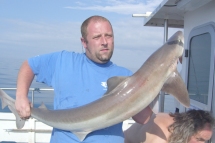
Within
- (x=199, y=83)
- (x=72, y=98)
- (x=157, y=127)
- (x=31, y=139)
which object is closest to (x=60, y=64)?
(x=72, y=98)

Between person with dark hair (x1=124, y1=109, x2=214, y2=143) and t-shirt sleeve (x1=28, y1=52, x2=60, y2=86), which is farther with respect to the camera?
person with dark hair (x1=124, y1=109, x2=214, y2=143)

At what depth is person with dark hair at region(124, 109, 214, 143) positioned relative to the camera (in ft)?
10.1

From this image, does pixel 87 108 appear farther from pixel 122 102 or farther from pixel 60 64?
pixel 60 64

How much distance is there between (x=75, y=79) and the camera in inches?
104

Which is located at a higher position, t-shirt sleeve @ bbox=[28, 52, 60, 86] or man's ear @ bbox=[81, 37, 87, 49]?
man's ear @ bbox=[81, 37, 87, 49]

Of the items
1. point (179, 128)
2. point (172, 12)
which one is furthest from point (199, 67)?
point (172, 12)

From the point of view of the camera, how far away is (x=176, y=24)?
620cm

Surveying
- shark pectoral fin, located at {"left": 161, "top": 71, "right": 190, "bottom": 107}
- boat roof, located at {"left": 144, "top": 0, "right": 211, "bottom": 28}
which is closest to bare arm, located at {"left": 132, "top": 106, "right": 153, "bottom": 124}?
shark pectoral fin, located at {"left": 161, "top": 71, "right": 190, "bottom": 107}

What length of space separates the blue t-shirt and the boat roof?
6.07ft

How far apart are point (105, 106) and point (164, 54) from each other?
624 millimetres

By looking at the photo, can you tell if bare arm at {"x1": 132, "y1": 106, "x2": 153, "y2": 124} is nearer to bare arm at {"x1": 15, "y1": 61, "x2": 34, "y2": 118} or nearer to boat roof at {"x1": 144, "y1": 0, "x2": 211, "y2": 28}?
bare arm at {"x1": 15, "y1": 61, "x2": 34, "y2": 118}

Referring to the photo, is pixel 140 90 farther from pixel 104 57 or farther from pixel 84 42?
pixel 84 42

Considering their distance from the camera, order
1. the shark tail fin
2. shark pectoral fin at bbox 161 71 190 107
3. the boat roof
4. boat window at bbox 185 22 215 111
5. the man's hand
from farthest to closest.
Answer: the boat roof < boat window at bbox 185 22 215 111 < the shark tail fin < the man's hand < shark pectoral fin at bbox 161 71 190 107

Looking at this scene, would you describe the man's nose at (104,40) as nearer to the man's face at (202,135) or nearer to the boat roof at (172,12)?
the man's face at (202,135)
